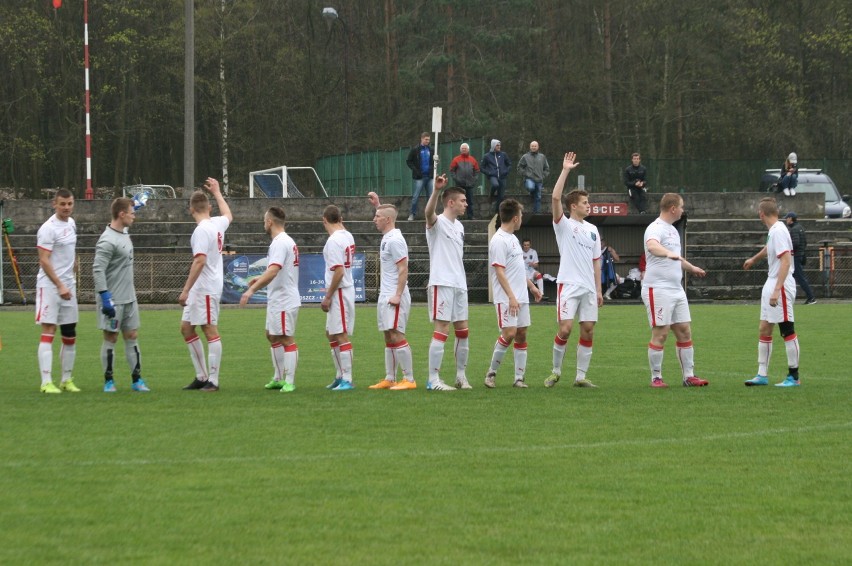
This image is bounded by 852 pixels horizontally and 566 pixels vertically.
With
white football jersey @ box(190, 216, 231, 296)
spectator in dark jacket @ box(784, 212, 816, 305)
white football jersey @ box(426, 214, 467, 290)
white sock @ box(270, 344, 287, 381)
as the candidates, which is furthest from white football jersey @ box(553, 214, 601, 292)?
spectator in dark jacket @ box(784, 212, 816, 305)

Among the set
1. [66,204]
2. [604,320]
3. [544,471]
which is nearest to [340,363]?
[66,204]

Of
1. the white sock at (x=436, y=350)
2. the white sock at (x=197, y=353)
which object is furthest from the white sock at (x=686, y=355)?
the white sock at (x=197, y=353)

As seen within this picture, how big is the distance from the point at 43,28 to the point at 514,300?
49.0m

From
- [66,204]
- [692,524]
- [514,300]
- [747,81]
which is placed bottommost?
[692,524]

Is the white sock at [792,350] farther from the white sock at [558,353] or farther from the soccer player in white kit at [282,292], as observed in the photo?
the soccer player in white kit at [282,292]

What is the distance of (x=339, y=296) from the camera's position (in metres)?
12.9

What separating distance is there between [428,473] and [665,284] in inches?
215

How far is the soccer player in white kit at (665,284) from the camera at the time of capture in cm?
1280

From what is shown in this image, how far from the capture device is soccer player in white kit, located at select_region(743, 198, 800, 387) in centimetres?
1270

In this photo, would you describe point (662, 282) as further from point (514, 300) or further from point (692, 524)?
point (692, 524)

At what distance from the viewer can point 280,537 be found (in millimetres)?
6480

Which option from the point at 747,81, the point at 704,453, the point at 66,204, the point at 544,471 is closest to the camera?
the point at 544,471

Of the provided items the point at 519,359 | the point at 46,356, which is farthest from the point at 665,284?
the point at 46,356

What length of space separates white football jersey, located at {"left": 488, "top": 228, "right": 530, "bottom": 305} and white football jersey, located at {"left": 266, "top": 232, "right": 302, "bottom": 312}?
2119 millimetres
